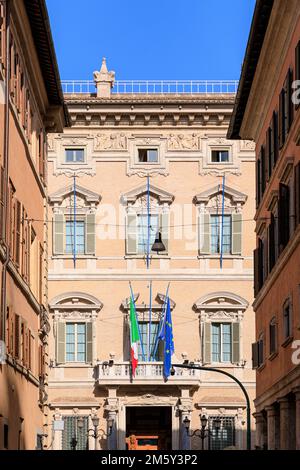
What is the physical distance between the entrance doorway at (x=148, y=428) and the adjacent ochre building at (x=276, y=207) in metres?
18.2

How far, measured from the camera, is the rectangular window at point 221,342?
55156 mm

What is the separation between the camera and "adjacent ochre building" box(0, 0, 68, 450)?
26578 mm

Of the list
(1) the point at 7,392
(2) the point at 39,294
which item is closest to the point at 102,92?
(2) the point at 39,294

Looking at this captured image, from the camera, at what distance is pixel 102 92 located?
57.6m

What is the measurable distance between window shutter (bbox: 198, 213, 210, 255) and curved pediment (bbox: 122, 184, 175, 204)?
1.69m

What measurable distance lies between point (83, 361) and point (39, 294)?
19405 mm

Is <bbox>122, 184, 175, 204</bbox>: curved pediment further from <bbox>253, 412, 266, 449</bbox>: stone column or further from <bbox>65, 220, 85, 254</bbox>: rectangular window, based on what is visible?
<bbox>253, 412, 266, 449</bbox>: stone column

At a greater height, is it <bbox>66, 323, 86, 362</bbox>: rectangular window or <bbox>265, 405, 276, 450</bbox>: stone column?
<bbox>66, 323, 86, 362</bbox>: rectangular window

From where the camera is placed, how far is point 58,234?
56125 millimetres

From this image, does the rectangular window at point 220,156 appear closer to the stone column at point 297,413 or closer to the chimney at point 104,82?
the chimney at point 104,82

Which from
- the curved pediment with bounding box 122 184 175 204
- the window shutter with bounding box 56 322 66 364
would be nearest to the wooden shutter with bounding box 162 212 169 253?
the curved pediment with bounding box 122 184 175 204

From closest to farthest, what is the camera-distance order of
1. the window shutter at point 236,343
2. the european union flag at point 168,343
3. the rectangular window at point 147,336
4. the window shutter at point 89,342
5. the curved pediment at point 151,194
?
the european union flag at point 168,343 → the window shutter at point 236,343 → the window shutter at point 89,342 → the rectangular window at point 147,336 → the curved pediment at point 151,194

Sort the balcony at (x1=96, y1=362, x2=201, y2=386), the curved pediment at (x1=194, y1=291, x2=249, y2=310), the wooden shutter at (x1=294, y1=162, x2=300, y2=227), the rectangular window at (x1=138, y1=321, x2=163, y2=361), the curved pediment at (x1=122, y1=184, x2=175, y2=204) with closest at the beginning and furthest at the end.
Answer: the wooden shutter at (x1=294, y1=162, x2=300, y2=227) < the balcony at (x1=96, y1=362, x2=201, y2=386) < the rectangular window at (x1=138, y1=321, x2=163, y2=361) < the curved pediment at (x1=194, y1=291, x2=249, y2=310) < the curved pediment at (x1=122, y1=184, x2=175, y2=204)

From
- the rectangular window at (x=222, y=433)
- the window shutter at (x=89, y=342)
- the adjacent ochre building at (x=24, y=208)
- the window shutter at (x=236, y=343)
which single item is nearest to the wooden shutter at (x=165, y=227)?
the window shutter at (x=236, y=343)
